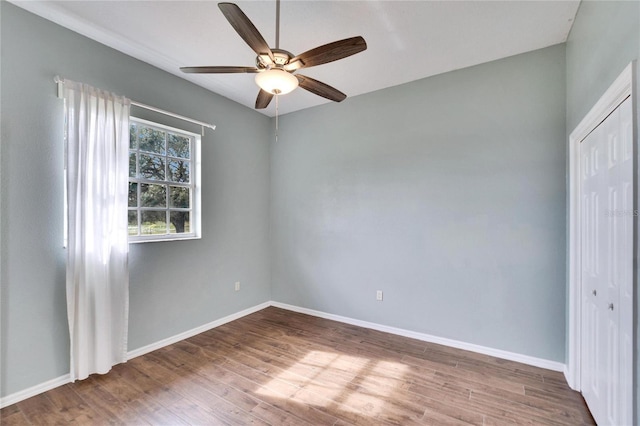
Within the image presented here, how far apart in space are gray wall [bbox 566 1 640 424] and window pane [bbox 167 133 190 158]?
352 cm

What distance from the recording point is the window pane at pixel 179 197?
10.2 feet

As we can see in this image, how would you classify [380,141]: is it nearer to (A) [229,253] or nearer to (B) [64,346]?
(A) [229,253]

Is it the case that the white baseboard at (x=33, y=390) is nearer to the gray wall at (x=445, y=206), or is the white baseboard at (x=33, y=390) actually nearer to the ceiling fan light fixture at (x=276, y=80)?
the gray wall at (x=445, y=206)

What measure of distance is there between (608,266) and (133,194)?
3.73m

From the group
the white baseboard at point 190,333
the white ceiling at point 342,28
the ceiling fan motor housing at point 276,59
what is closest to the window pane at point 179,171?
the white ceiling at point 342,28

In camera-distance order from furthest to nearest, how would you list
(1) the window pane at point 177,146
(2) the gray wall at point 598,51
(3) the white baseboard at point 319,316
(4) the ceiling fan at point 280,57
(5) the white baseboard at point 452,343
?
1. (1) the window pane at point 177,146
2. (5) the white baseboard at point 452,343
3. (3) the white baseboard at point 319,316
4. (4) the ceiling fan at point 280,57
5. (2) the gray wall at point 598,51

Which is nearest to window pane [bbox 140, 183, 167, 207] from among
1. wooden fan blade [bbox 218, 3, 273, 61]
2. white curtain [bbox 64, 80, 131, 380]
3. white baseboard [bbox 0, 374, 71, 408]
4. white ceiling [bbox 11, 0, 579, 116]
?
white curtain [bbox 64, 80, 131, 380]

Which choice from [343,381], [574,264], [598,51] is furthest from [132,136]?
[574,264]

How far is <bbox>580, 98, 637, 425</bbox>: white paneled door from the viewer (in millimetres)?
1307

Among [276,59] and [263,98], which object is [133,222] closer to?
[263,98]

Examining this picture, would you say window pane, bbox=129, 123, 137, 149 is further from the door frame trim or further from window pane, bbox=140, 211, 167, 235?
the door frame trim

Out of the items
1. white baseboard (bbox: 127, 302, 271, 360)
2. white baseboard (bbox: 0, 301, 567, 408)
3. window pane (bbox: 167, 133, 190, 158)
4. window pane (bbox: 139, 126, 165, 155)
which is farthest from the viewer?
window pane (bbox: 167, 133, 190, 158)

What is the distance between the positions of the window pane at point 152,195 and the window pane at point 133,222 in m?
0.11

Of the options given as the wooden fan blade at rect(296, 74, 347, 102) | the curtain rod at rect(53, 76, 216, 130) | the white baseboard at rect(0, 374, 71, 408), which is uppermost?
the curtain rod at rect(53, 76, 216, 130)
